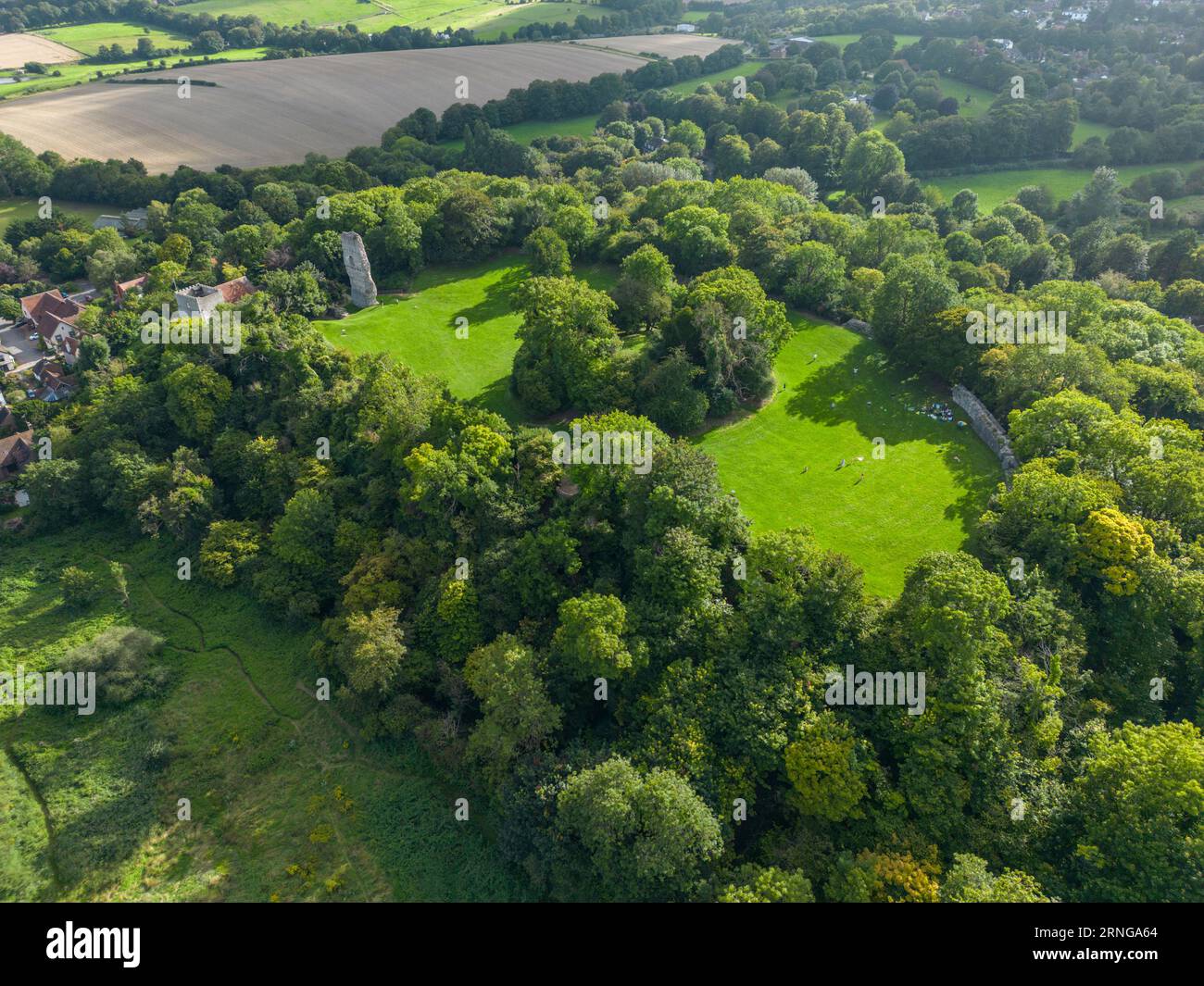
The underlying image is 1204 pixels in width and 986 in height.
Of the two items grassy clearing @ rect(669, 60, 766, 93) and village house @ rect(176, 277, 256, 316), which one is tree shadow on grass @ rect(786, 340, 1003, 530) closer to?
village house @ rect(176, 277, 256, 316)

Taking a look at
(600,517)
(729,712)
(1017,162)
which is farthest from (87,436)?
(1017,162)

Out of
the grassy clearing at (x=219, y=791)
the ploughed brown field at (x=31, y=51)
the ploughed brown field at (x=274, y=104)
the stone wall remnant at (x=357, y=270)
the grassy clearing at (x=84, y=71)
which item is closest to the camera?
Answer: the grassy clearing at (x=219, y=791)

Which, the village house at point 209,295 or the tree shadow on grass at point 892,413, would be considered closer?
the tree shadow on grass at point 892,413

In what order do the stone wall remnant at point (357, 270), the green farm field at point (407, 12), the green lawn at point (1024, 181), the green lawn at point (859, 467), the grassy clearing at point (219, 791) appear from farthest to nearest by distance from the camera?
the green farm field at point (407, 12), the green lawn at point (1024, 181), the stone wall remnant at point (357, 270), the green lawn at point (859, 467), the grassy clearing at point (219, 791)

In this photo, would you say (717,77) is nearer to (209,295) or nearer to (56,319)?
(209,295)

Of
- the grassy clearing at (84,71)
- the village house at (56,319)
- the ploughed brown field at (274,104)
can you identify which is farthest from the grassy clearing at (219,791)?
the grassy clearing at (84,71)

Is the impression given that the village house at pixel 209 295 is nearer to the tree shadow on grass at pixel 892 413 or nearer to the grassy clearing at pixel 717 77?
the tree shadow on grass at pixel 892 413

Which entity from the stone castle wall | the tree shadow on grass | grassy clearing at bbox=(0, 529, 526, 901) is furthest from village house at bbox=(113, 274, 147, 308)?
the stone castle wall
